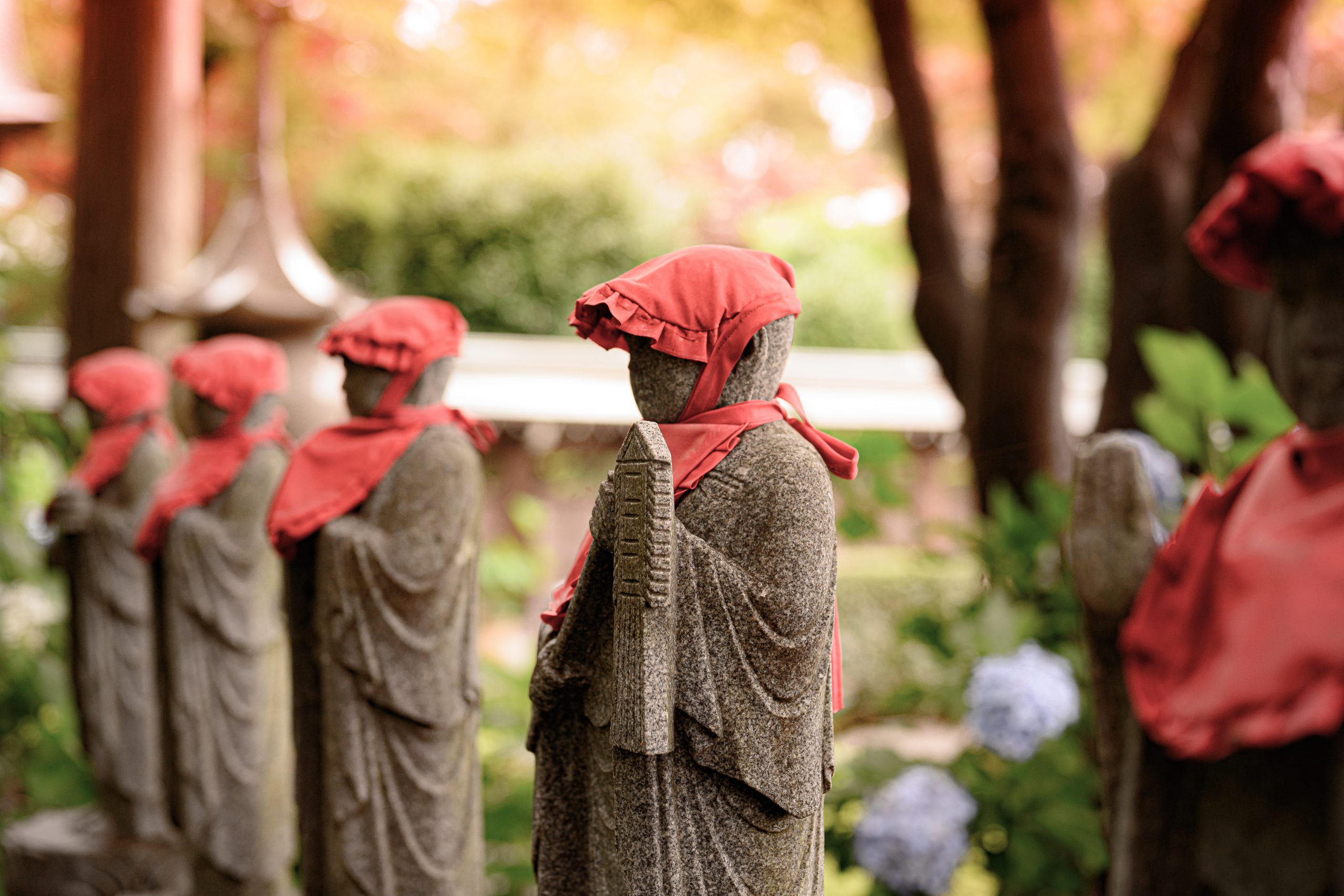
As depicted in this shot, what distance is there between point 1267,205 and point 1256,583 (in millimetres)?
444

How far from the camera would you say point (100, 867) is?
4477 mm

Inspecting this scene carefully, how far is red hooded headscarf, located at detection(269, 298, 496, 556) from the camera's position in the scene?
2.87 metres

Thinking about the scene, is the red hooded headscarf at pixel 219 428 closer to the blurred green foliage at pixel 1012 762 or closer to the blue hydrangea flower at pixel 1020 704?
the blurred green foliage at pixel 1012 762

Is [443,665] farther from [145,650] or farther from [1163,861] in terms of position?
[145,650]

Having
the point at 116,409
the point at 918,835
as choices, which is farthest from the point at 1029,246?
the point at 116,409

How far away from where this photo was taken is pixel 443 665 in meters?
2.89

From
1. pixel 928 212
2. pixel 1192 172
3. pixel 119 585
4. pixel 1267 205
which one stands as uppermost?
pixel 1192 172

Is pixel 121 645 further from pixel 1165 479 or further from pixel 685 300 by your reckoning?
pixel 1165 479

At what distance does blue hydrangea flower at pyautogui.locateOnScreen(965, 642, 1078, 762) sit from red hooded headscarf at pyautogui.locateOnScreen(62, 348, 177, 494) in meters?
3.22

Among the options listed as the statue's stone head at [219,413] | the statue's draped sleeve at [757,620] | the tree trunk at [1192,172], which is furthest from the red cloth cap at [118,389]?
the tree trunk at [1192,172]

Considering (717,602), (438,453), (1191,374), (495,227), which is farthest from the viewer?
(495,227)

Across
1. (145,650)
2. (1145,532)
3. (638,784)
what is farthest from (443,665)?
(145,650)

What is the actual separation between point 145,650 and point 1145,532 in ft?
13.7

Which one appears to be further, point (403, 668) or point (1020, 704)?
point (1020, 704)
